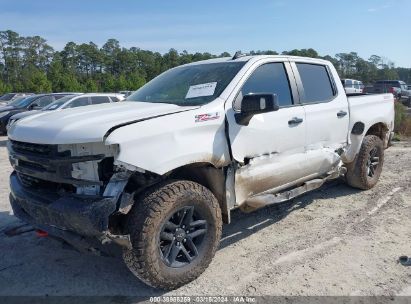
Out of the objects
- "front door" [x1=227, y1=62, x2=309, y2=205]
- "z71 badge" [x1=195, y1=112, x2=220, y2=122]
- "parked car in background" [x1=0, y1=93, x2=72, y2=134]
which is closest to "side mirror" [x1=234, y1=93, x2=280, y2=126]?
"front door" [x1=227, y1=62, x2=309, y2=205]

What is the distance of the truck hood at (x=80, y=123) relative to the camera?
10.5 feet

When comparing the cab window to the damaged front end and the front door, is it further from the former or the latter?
the damaged front end

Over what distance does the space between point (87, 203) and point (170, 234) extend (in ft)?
2.56

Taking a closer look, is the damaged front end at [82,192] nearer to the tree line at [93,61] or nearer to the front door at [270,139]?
the front door at [270,139]

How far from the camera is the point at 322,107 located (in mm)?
5195

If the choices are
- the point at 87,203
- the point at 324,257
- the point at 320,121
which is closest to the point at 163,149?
the point at 87,203

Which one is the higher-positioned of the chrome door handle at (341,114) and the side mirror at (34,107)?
the chrome door handle at (341,114)

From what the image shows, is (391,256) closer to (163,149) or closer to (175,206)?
(175,206)

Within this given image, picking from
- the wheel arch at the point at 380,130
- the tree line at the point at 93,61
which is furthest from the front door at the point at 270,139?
the tree line at the point at 93,61

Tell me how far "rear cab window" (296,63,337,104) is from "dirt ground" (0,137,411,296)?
1533mm

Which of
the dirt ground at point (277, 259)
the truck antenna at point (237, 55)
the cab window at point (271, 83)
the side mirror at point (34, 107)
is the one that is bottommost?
the dirt ground at point (277, 259)

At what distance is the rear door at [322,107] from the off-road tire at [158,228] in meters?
1.86

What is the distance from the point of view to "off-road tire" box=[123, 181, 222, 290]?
10.9 ft

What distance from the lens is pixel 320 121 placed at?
5133 mm
